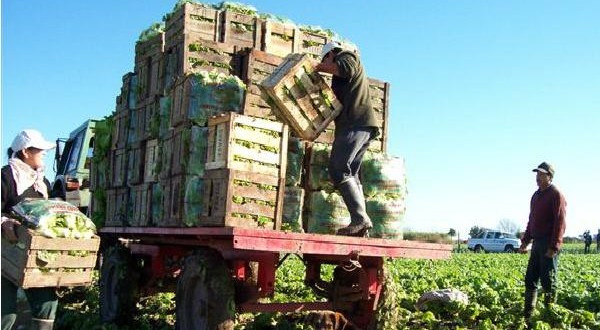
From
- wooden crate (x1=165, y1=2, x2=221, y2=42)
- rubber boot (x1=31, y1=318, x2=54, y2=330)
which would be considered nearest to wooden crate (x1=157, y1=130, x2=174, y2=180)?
wooden crate (x1=165, y1=2, x2=221, y2=42)

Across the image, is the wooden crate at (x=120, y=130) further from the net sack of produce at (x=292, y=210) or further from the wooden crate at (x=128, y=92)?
the net sack of produce at (x=292, y=210)

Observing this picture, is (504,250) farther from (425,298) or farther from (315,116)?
(315,116)

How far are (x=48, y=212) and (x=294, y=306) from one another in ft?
8.37

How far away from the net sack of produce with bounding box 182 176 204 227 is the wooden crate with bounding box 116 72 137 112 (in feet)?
10.3

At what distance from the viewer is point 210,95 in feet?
22.4

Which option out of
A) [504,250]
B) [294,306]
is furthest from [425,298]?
[504,250]

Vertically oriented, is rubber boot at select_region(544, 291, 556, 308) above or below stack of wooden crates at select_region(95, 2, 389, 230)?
below

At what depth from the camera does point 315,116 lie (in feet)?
21.7

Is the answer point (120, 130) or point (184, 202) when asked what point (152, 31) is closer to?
point (120, 130)

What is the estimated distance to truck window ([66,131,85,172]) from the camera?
12.6 metres

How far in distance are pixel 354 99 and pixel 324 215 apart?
49.4 inches

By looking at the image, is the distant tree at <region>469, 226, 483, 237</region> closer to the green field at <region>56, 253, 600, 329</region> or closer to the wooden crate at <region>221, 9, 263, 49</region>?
the green field at <region>56, 253, 600, 329</region>

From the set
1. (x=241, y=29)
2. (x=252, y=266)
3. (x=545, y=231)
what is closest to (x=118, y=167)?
(x=241, y=29)

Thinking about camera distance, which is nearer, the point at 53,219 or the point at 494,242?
the point at 53,219
